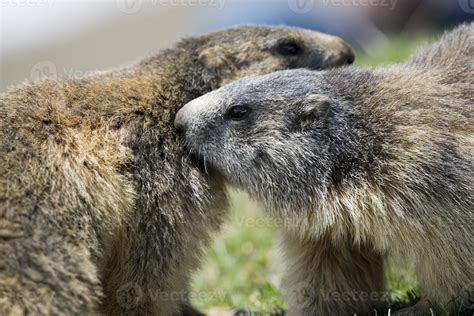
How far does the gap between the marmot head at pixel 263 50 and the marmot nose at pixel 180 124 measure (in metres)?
1.04

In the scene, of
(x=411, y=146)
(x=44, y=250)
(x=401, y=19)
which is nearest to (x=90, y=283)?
(x=44, y=250)

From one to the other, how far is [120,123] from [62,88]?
665 millimetres

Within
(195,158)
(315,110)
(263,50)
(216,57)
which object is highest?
(263,50)

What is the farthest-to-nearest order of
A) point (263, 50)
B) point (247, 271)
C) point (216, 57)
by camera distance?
1. point (247, 271)
2. point (263, 50)
3. point (216, 57)

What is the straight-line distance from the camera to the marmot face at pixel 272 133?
250 inches

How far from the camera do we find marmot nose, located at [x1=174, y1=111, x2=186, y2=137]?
6.59m

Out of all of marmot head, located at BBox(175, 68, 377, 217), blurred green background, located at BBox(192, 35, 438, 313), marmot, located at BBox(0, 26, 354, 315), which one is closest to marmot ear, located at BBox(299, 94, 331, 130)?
marmot head, located at BBox(175, 68, 377, 217)

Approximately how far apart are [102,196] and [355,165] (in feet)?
7.21

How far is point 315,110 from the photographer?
21.3ft

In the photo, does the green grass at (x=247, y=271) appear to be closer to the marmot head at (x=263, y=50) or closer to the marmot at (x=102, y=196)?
the marmot at (x=102, y=196)

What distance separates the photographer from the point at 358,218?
241 inches

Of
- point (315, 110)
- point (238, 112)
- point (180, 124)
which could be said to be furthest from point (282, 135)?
point (180, 124)

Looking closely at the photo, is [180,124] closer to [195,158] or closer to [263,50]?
[195,158]

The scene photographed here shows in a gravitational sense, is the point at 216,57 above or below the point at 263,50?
below
